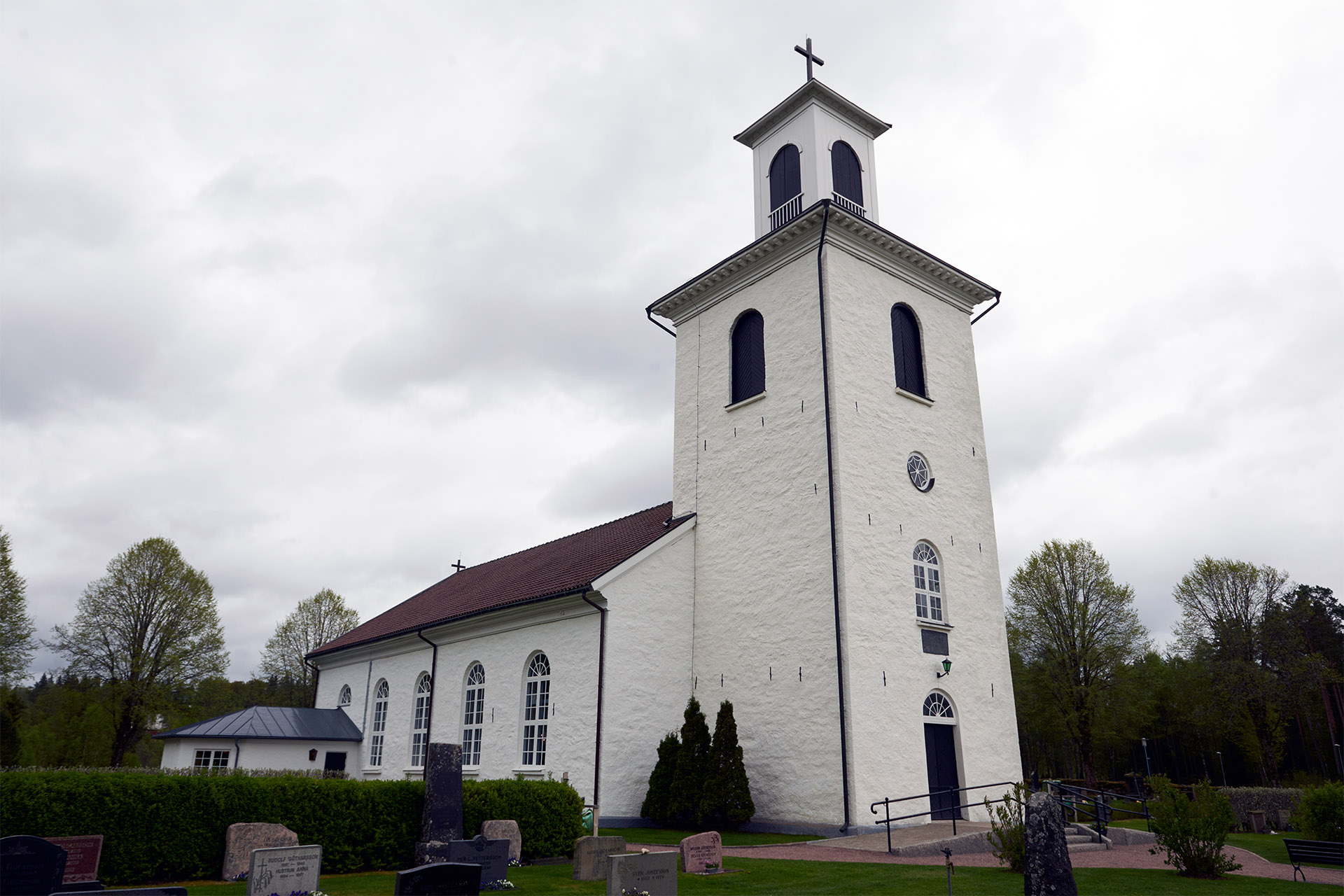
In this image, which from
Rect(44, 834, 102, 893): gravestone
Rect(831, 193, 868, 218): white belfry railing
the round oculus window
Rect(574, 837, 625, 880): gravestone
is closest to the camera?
Rect(44, 834, 102, 893): gravestone

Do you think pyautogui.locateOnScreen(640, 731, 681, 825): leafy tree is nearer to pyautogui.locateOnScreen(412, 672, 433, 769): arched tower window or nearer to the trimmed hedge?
the trimmed hedge

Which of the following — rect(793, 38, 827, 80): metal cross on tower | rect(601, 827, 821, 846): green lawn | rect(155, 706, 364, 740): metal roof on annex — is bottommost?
rect(601, 827, 821, 846): green lawn

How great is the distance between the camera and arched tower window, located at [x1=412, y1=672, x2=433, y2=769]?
78.7 ft

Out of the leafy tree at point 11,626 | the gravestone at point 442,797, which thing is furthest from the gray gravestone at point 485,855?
the leafy tree at point 11,626

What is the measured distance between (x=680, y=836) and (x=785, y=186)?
15.5 metres

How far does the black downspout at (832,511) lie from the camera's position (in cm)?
1548

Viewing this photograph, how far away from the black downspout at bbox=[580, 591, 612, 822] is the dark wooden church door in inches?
253

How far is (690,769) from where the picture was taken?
1658cm

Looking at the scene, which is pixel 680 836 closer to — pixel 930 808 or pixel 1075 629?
pixel 930 808

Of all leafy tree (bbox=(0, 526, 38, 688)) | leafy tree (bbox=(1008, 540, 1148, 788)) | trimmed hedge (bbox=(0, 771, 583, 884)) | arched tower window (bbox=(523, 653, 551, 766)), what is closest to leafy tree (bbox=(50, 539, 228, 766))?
leafy tree (bbox=(0, 526, 38, 688))

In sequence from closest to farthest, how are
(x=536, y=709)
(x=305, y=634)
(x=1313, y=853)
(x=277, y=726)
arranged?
(x=1313, y=853) < (x=536, y=709) < (x=277, y=726) < (x=305, y=634)

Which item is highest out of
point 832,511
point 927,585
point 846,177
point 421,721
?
point 846,177

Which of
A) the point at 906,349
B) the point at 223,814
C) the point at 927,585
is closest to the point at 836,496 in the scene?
the point at 927,585

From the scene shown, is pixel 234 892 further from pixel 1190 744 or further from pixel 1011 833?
pixel 1190 744
